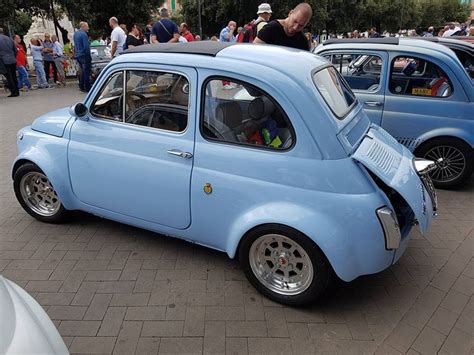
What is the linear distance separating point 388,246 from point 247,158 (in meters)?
1.11

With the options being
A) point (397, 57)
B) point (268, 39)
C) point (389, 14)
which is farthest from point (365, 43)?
point (389, 14)

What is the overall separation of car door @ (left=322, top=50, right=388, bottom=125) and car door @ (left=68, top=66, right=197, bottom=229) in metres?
3.16

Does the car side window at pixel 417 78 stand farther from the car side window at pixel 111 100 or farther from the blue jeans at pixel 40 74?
the blue jeans at pixel 40 74

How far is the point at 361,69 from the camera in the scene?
5.80m

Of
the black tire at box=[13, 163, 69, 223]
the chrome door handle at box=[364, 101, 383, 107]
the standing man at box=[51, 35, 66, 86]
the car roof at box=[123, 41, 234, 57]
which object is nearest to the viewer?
the car roof at box=[123, 41, 234, 57]

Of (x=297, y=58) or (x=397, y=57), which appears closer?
(x=297, y=58)

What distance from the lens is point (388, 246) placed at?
2.66m

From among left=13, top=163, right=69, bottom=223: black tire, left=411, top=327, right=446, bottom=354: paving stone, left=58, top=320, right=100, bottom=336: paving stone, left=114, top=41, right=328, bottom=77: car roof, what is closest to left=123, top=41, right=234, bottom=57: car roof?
left=114, top=41, right=328, bottom=77: car roof

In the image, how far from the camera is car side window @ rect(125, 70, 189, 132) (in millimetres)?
3111

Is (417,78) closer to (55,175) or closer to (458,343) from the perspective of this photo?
(458,343)

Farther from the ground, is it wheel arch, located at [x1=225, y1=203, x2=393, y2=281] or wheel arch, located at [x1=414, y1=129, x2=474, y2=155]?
wheel arch, located at [x1=225, y1=203, x2=393, y2=281]

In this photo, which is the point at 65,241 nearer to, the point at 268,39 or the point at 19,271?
the point at 19,271

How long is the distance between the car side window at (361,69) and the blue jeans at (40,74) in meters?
11.6

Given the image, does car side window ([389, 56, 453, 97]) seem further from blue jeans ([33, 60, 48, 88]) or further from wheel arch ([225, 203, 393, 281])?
blue jeans ([33, 60, 48, 88])
